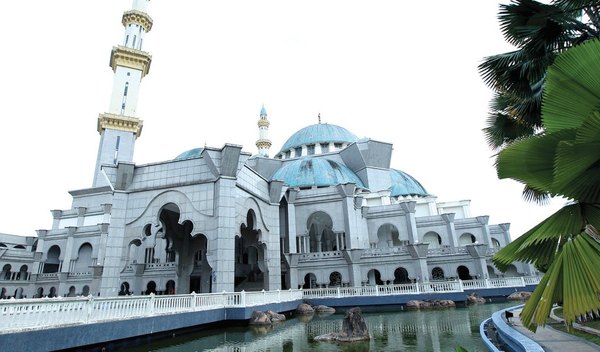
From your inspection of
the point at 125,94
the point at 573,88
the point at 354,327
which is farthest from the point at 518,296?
the point at 125,94

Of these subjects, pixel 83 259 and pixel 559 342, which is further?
pixel 83 259

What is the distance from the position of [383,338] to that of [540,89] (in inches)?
327

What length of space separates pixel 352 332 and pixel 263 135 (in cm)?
4212

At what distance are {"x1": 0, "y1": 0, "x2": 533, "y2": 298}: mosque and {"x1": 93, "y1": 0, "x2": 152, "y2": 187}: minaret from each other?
0.39 ft

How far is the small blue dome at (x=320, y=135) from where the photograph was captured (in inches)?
1678

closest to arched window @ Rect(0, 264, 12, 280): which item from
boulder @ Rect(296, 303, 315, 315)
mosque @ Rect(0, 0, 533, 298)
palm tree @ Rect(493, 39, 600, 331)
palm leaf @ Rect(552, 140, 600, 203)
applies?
mosque @ Rect(0, 0, 533, 298)

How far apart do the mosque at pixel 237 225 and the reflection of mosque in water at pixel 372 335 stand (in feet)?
15.0

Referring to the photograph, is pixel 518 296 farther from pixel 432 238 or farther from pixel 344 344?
pixel 344 344

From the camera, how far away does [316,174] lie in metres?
32.3

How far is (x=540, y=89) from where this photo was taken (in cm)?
734

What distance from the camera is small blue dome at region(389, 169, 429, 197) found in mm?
39069

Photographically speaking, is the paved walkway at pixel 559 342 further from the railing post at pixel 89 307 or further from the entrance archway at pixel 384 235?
the entrance archway at pixel 384 235

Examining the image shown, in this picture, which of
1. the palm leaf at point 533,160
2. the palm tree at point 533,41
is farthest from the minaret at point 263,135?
the palm leaf at point 533,160

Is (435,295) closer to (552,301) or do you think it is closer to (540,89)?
(540,89)
